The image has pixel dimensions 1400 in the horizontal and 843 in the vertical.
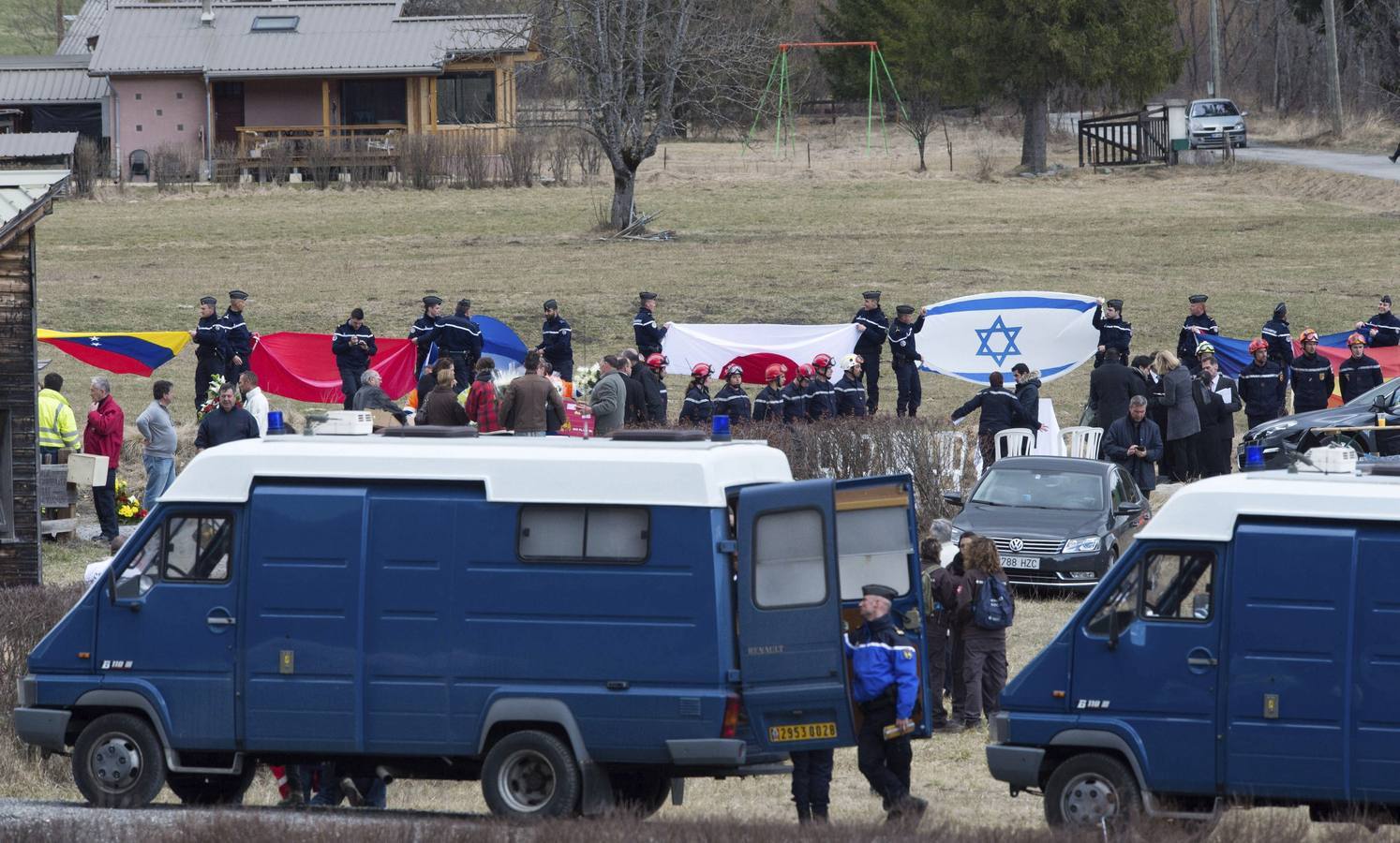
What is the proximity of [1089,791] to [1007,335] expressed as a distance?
15.4m

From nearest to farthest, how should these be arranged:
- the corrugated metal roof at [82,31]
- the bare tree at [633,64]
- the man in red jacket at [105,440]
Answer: the man in red jacket at [105,440] < the bare tree at [633,64] < the corrugated metal roof at [82,31]

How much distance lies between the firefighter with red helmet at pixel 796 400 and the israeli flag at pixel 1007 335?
159 inches

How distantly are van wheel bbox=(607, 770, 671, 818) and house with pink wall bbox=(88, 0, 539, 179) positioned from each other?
50.3 metres

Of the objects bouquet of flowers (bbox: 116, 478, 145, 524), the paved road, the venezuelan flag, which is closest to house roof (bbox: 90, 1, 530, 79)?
the paved road

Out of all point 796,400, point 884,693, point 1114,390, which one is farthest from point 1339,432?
point 884,693

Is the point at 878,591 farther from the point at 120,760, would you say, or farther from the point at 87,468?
the point at 87,468

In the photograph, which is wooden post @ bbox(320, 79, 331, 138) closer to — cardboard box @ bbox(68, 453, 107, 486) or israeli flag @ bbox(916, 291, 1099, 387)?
israeli flag @ bbox(916, 291, 1099, 387)

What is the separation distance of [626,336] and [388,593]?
78.1 ft

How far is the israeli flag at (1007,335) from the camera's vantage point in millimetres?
25312

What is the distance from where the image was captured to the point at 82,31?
79.6 metres

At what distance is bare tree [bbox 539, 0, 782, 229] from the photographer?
44.9m

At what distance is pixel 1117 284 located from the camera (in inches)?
1508

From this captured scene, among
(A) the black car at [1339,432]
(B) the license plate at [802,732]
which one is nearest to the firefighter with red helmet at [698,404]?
(A) the black car at [1339,432]

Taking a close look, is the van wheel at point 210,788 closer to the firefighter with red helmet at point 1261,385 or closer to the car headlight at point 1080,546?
the car headlight at point 1080,546
